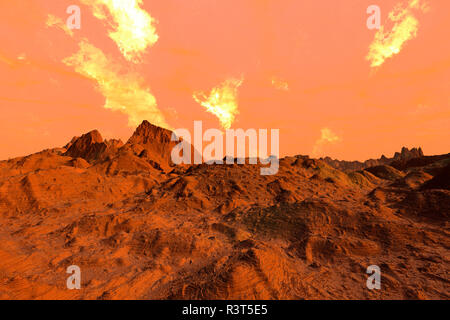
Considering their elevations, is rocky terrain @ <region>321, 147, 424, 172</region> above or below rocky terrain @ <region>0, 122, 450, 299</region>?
above

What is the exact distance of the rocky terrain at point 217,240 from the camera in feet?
21.0

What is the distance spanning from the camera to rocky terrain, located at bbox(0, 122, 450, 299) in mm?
6414

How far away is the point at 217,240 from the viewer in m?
9.91

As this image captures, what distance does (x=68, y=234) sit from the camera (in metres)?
10.8

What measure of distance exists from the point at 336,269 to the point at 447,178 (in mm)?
18536

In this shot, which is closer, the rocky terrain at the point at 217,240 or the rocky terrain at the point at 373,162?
the rocky terrain at the point at 217,240

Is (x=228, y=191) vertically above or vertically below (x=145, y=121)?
below

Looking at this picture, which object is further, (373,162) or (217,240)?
(373,162)

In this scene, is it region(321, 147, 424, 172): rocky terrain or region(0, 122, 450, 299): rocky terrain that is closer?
region(0, 122, 450, 299): rocky terrain

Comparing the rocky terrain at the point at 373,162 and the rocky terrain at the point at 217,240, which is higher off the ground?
the rocky terrain at the point at 373,162

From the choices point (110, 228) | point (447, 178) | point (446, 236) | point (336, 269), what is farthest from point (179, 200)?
point (447, 178)

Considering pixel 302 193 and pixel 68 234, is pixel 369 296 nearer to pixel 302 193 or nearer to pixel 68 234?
pixel 302 193

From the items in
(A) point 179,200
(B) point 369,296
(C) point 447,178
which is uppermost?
(C) point 447,178

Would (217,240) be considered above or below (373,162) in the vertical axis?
below
